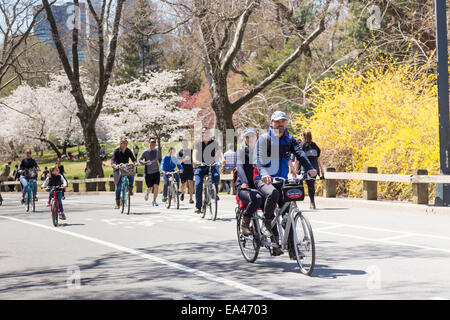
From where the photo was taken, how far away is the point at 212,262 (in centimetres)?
832

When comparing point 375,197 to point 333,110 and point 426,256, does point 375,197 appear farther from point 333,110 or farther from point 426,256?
point 426,256

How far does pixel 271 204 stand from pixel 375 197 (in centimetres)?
915

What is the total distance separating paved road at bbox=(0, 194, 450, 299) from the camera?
21.2 ft

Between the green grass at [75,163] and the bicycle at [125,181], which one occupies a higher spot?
the green grass at [75,163]

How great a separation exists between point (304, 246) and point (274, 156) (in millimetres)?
1213

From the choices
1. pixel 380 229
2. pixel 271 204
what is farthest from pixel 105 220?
pixel 271 204

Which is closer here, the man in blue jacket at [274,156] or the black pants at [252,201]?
the man in blue jacket at [274,156]

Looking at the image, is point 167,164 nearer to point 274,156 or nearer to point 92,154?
point 274,156

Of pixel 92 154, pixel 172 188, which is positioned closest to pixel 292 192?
pixel 172 188

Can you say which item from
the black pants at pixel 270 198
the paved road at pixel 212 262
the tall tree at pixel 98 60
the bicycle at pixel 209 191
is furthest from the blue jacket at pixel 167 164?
the tall tree at pixel 98 60

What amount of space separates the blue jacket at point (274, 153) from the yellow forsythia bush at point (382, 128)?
30.7ft

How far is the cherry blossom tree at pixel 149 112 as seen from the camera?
188 feet

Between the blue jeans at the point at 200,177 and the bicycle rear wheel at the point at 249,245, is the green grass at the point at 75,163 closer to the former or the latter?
the blue jeans at the point at 200,177
